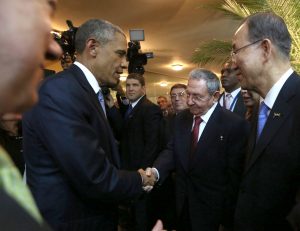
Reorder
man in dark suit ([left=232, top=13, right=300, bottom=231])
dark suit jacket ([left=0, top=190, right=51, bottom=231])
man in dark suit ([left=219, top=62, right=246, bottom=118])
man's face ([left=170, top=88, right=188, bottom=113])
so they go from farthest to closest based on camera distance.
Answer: man's face ([left=170, top=88, right=188, bottom=113]), man in dark suit ([left=219, top=62, right=246, bottom=118]), man in dark suit ([left=232, top=13, right=300, bottom=231]), dark suit jacket ([left=0, top=190, right=51, bottom=231])

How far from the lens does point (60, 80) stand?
173 centimetres

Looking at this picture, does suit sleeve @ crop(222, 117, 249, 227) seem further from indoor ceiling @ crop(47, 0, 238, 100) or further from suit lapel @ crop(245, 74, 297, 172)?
indoor ceiling @ crop(47, 0, 238, 100)

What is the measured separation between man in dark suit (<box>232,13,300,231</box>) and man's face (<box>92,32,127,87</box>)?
0.64m

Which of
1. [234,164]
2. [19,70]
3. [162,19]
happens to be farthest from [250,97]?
[162,19]

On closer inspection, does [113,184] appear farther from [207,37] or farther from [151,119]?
[207,37]

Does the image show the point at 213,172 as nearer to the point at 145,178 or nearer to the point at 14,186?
the point at 145,178

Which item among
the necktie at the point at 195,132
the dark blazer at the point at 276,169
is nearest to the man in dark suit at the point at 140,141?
the necktie at the point at 195,132

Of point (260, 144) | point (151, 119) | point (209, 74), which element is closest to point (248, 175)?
point (260, 144)

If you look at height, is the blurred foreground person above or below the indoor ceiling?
below

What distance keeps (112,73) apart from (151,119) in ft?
5.98

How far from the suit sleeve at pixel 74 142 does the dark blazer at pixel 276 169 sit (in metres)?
0.66

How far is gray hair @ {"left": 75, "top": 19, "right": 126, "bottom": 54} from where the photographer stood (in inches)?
82.0

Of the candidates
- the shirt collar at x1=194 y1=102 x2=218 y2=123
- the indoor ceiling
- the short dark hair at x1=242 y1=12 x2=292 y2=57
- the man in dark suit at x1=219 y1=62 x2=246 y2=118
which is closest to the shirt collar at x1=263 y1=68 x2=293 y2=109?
the short dark hair at x1=242 y1=12 x2=292 y2=57

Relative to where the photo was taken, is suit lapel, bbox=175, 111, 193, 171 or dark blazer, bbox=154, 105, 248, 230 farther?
suit lapel, bbox=175, 111, 193, 171
